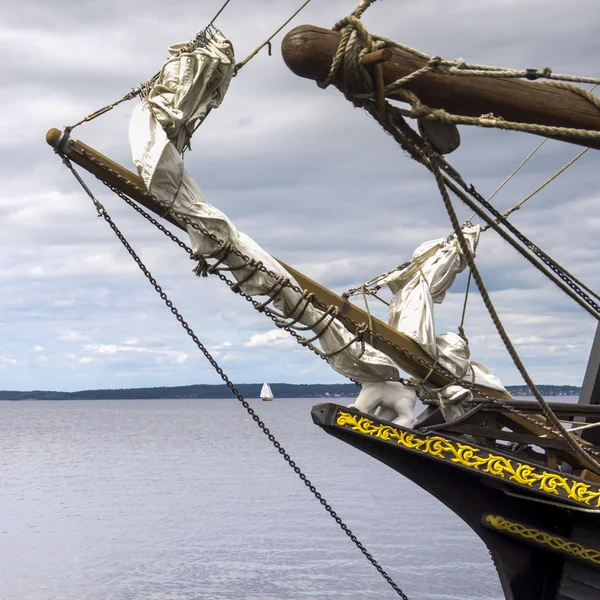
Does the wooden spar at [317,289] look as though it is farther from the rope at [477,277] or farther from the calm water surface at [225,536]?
the calm water surface at [225,536]

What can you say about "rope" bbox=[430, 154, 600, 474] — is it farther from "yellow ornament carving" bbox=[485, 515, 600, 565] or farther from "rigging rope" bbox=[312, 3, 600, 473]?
"yellow ornament carving" bbox=[485, 515, 600, 565]

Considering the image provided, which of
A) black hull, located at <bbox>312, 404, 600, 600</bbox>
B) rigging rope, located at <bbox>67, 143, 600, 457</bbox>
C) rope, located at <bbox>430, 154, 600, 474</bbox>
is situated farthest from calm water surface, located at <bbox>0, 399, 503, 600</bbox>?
rope, located at <bbox>430, 154, 600, 474</bbox>

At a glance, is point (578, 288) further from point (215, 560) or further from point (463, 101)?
point (215, 560)

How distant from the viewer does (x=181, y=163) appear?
7930 mm

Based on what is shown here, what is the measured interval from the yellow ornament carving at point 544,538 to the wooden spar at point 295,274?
1.26 m

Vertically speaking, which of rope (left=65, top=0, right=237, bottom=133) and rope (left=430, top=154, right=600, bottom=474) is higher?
rope (left=65, top=0, right=237, bottom=133)

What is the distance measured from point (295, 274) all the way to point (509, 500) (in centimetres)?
263

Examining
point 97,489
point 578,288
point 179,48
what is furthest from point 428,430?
point 97,489

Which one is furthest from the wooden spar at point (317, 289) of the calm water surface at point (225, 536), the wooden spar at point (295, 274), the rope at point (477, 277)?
the calm water surface at point (225, 536)

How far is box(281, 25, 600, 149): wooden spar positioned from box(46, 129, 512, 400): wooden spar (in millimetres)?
2360

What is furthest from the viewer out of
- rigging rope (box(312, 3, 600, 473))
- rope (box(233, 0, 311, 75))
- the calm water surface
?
the calm water surface

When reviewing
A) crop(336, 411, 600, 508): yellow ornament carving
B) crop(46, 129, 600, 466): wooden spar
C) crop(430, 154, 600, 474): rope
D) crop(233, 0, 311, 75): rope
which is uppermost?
crop(233, 0, 311, 75): rope

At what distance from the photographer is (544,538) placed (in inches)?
326

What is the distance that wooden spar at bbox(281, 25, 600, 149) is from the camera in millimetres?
5875
